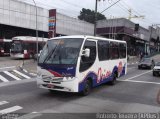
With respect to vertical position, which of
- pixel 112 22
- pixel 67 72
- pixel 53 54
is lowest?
pixel 67 72

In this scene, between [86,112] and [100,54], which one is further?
[100,54]

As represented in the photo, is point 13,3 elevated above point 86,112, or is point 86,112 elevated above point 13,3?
point 13,3

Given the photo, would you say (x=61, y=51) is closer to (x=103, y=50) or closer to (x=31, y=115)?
(x=103, y=50)

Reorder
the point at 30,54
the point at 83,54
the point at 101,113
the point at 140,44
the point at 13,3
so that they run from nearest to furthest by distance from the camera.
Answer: the point at 101,113 < the point at 83,54 < the point at 30,54 < the point at 13,3 < the point at 140,44

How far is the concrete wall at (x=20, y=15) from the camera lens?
46.3 m

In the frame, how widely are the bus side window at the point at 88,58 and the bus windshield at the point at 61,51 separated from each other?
1.43 ft

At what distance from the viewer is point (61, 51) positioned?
11992 mm

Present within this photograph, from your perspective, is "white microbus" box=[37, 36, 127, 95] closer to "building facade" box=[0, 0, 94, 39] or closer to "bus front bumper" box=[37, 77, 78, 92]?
"bus front bumper" box=[37, 77, 78, 92]

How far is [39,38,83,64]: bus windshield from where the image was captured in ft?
38.5

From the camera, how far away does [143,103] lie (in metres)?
11.5

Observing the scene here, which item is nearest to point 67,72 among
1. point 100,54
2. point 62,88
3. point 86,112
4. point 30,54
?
point 62,88

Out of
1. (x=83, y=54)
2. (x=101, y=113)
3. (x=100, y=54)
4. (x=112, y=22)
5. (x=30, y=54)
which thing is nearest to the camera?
(x=101, y=113)

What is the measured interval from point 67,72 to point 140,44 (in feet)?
268

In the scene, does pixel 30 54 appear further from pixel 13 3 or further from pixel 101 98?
pixel 101 98
